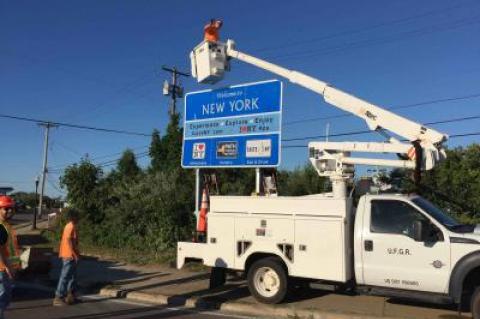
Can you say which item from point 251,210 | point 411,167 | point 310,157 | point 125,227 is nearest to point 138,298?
point 251,210

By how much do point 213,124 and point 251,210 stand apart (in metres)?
4.33

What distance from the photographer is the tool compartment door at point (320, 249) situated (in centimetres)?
905

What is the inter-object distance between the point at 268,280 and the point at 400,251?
8.21 feet

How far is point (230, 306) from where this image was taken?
32.3ft

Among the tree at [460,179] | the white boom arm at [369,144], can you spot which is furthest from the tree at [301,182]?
the white boom arm at [369,144]

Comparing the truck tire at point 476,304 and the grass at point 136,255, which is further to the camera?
the grass at point 136,255

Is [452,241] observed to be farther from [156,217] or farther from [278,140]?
[156,217]

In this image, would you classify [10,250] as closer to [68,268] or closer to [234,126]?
[68,268]

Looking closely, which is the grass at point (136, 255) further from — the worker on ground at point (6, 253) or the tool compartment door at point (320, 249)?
the worker on ground at point (6, 253)

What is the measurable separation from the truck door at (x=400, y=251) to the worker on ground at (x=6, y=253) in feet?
17.4

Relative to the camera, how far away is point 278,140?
500 inches

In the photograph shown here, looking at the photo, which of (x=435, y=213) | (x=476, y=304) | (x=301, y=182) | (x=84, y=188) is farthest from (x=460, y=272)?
(x=84, y=188)

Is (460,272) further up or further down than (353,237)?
further down

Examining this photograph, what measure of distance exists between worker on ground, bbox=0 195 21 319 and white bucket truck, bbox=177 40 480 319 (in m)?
4.24
